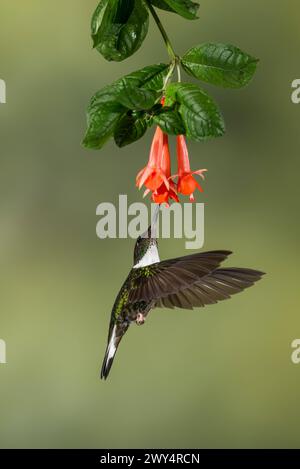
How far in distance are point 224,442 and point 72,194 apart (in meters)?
1.10

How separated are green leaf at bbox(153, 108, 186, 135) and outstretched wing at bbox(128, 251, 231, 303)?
0.39 meters

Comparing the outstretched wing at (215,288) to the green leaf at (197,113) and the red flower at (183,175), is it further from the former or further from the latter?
the green leaf at (197,113)

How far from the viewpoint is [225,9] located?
2471 millimetres

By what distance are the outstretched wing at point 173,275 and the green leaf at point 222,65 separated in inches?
14.7

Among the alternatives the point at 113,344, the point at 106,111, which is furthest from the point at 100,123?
the point at 113,344

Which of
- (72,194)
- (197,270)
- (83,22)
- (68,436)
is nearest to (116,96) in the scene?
(197,270)

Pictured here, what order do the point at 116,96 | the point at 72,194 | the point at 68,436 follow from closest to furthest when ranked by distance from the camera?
the point at 116,96, the point at 72,194, the point at 68,436

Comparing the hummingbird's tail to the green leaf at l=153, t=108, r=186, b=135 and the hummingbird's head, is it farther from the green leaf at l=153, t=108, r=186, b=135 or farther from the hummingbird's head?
the green leaf at l=153, t=108, r=186, b=135

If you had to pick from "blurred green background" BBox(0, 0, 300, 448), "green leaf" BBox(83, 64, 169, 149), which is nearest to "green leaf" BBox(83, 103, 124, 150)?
"green leaf" BBox(83, 64, 169, 149)

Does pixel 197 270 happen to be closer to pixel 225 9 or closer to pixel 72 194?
pixel 72 194

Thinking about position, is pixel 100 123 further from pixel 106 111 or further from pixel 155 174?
pixel 155 174

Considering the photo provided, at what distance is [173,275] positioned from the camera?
39.2 inches

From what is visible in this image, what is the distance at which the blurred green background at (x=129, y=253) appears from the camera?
2432 mm

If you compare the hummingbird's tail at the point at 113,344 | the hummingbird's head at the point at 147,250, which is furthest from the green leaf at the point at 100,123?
the hummingbird's tail at the point at 113,344
